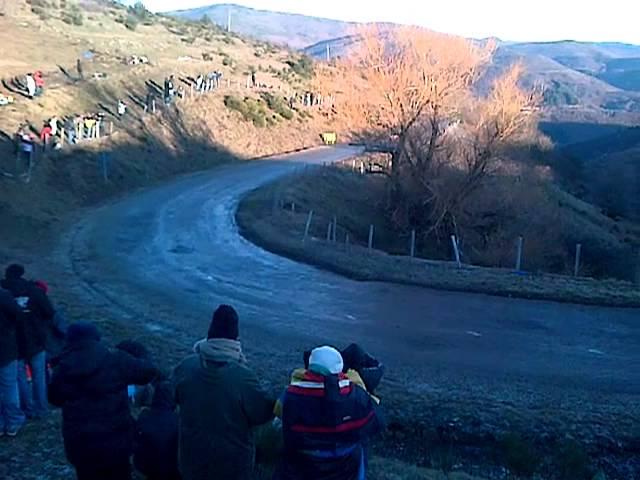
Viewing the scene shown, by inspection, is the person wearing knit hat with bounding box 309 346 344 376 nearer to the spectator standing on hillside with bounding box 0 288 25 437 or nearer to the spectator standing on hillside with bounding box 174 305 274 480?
the spectator standing on hillside with bounding box 174 305 274 480

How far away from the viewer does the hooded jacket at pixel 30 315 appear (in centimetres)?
814

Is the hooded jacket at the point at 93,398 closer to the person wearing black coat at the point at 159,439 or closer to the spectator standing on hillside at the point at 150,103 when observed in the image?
the person wearing black coat at the point at 159,439

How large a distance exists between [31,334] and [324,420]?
4.43m

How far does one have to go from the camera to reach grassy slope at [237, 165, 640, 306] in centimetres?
1878

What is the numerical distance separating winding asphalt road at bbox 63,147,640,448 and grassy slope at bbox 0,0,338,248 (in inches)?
177

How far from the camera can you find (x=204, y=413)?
5.14m

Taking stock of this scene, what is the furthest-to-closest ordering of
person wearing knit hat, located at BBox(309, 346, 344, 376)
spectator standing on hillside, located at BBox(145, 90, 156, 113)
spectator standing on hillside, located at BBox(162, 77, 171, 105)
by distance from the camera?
spectator standing on hillside, located at BBox(162, 77, 171, 105), spectator standing on hillside, located at BBox(145, 90, 156, 113), person wearing knit hat, located at BBox(309, 346, 344, 376)

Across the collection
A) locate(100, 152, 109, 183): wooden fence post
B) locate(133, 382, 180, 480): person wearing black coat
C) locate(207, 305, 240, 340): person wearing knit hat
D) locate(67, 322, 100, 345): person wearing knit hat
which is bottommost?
locate(100, 152, 109, 183): wooden fence post

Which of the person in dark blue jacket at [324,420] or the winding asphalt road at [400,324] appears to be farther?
the winding asphalt road at [400,324]

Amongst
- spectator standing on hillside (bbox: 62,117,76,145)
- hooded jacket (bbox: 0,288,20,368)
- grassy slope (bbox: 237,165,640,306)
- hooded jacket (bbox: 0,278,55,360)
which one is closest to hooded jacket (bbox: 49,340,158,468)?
hooded jacket (bbox: 0,288,20,368)

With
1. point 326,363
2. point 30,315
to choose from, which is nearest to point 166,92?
point 30,315

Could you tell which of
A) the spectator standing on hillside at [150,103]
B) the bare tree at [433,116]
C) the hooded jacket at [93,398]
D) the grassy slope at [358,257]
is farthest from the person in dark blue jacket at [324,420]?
the spectator standing on hillside at [150,103]

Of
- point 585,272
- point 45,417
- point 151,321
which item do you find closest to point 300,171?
point 585,272

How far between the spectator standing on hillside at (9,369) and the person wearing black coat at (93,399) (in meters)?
2.33
